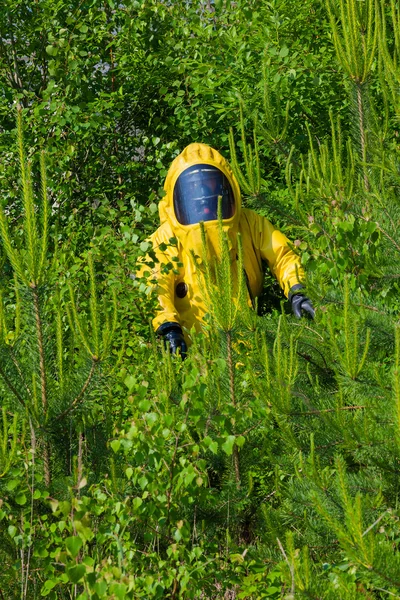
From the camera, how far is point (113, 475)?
272 centimetres

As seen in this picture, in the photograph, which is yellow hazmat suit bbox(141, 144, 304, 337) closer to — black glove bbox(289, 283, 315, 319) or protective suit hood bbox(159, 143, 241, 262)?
protective suit hood bbox(159, 143, 241, 262)

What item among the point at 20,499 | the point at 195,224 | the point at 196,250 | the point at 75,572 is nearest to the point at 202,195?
the point at 195,224

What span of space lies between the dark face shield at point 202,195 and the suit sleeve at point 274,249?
0.30 meters

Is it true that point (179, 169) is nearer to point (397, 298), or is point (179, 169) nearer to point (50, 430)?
point (397, 298)

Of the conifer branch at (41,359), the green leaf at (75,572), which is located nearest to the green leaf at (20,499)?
the conifer branch at (41,359)

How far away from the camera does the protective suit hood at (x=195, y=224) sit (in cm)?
471

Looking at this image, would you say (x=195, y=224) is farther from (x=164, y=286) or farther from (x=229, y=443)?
(x=229, y=443)

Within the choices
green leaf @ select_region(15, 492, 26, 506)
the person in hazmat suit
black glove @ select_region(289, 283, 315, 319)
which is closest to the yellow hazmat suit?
the person in hazmat suit

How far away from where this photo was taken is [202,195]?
4.77 meters

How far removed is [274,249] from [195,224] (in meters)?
0.52

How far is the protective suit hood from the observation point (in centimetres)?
471

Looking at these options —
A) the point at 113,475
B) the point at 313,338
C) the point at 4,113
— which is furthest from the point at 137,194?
the point at 113,475

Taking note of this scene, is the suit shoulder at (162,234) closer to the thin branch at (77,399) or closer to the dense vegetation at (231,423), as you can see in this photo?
the dense vegetation at (231,423)

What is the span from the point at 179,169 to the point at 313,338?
197cm
